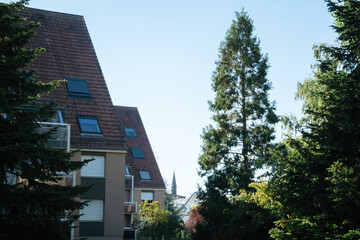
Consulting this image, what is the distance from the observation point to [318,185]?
56.0 ft

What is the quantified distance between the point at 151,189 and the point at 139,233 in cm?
445

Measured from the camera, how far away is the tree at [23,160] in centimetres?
1377

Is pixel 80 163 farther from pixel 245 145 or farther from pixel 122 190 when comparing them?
pixel 245 145

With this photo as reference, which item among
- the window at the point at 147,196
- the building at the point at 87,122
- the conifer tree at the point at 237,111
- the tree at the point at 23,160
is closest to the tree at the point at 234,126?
the conifer tree at the point at 237,111

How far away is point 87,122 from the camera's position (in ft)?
93.6

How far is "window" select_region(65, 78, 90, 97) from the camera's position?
2922cm

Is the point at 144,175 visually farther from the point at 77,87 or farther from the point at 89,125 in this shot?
the point at 89,125

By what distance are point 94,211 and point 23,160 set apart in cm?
1458

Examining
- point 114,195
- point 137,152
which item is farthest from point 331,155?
point 137,152

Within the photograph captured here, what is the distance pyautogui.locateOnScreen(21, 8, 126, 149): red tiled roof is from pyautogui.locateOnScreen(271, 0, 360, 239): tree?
1306cm

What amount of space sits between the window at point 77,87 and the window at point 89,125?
1.68 m

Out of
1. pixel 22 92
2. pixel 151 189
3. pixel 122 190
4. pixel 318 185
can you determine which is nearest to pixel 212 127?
pixel 122 190

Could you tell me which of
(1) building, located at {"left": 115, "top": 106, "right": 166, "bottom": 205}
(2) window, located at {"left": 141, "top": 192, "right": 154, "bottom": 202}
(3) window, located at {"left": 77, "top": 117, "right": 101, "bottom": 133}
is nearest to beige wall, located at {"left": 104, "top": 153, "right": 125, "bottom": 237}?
(3) window, located at {"left": 77, "top": 117, "right": 101, "bottom": 133}

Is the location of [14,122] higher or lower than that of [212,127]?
lower
